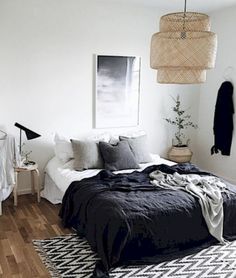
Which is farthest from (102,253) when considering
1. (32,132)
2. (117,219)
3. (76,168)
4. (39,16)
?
(39,16)

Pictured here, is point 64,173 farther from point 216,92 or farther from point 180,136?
point 216,92

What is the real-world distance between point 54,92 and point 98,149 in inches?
39.8

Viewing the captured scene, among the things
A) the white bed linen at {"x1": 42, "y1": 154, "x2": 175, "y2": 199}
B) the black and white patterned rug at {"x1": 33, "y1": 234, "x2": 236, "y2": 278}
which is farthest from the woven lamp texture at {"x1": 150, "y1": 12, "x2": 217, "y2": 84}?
the white bed linen at {"x1": 42, "y1": 154, "x2": 175, "y2": 199}

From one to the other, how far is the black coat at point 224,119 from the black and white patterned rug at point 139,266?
86.8 inches

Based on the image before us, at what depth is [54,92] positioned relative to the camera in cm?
466

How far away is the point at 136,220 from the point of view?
2.96 metres

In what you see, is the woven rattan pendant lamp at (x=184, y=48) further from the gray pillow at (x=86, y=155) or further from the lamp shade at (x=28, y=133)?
the lamp shade at (x=28, y=133)

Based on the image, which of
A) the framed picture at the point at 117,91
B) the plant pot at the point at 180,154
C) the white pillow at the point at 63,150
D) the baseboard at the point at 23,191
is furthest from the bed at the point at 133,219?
the plant pot at the point at 180,154

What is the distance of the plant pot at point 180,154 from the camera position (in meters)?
A: 5.44

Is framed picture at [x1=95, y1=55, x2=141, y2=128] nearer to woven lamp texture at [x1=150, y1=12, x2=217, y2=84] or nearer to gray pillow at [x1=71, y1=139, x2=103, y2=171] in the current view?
gray pillow at [x1=71, y1=139, x2=103, y2=171]

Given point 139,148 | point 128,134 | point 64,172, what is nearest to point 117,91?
point 128,134

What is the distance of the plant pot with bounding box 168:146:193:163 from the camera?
5445 millimetres

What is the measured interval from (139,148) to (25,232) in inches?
72.4

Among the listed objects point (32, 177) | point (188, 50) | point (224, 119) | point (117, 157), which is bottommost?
point (32, 177)
